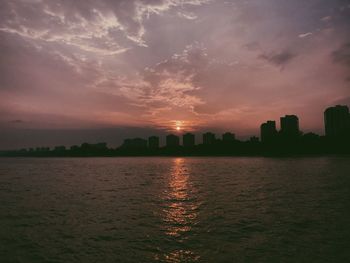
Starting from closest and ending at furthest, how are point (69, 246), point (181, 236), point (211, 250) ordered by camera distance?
point (211, 250)
point (69, 246)
point (181, 236)

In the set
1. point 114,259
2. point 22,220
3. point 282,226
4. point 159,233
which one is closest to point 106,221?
point 159,233

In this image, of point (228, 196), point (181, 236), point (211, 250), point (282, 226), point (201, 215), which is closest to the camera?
point (211, 250)

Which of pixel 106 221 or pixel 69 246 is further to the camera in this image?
pixel 106 221

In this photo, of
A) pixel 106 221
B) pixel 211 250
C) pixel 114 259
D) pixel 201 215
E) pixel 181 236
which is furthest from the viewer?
pixel 201 215

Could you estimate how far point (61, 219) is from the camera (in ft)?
96.1

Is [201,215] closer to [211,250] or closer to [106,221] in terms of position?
[106,221]

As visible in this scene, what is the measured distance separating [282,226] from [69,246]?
56.9 feet

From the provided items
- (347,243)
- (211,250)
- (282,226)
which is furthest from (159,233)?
(347,243)

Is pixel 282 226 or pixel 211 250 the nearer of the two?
pixel 211 250

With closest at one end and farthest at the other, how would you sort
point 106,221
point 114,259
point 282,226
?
→ point 114,259 → point 282,226 → point 106,221

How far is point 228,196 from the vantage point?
44.2 m

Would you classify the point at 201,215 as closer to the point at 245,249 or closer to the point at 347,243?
the point at 245,249

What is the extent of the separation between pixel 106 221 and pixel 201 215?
978cm

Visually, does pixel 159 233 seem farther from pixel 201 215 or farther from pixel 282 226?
pixel 282 226
